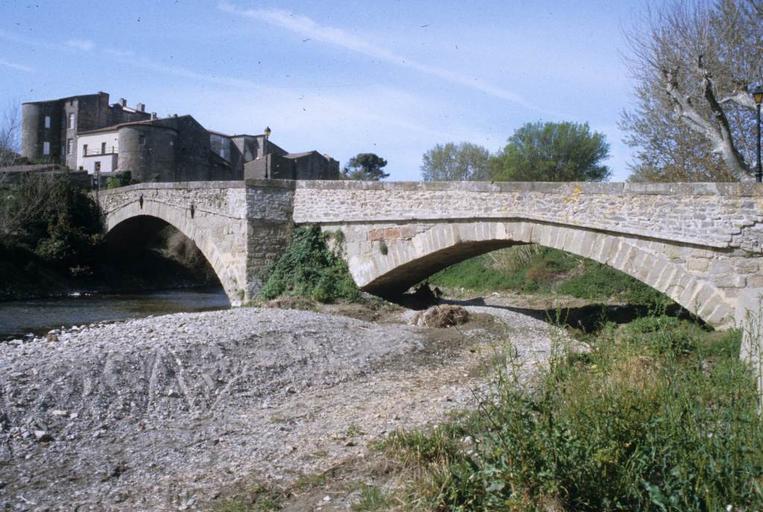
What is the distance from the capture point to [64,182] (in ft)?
91.5

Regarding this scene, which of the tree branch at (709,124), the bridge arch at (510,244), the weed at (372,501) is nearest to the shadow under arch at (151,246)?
the bridge arch at (510,244)

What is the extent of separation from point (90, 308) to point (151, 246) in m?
12.4

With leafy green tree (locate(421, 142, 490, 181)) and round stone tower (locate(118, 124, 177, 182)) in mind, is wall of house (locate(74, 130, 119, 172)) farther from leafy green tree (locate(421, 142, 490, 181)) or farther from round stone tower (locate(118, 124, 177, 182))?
leafy green tree (locate(421, 142, 490, 181))

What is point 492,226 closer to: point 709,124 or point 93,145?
point 709,124

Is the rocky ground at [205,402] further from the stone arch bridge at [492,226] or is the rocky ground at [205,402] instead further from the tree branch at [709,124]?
the tree branch at [709,124]

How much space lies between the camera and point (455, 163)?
47781mm

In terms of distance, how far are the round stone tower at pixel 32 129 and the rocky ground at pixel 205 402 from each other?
45.9 metres

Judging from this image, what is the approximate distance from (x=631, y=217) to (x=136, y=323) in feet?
28.6

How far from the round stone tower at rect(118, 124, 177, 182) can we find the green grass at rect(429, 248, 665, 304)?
87.9 feet

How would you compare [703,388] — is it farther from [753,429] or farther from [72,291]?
[72,291]

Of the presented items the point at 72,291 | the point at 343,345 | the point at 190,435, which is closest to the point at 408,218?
the point at 343,345

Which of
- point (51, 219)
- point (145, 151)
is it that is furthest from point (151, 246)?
point (145, 151)

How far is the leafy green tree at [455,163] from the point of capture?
4669cm

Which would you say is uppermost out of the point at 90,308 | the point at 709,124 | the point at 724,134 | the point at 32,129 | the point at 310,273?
the point at 32,129
